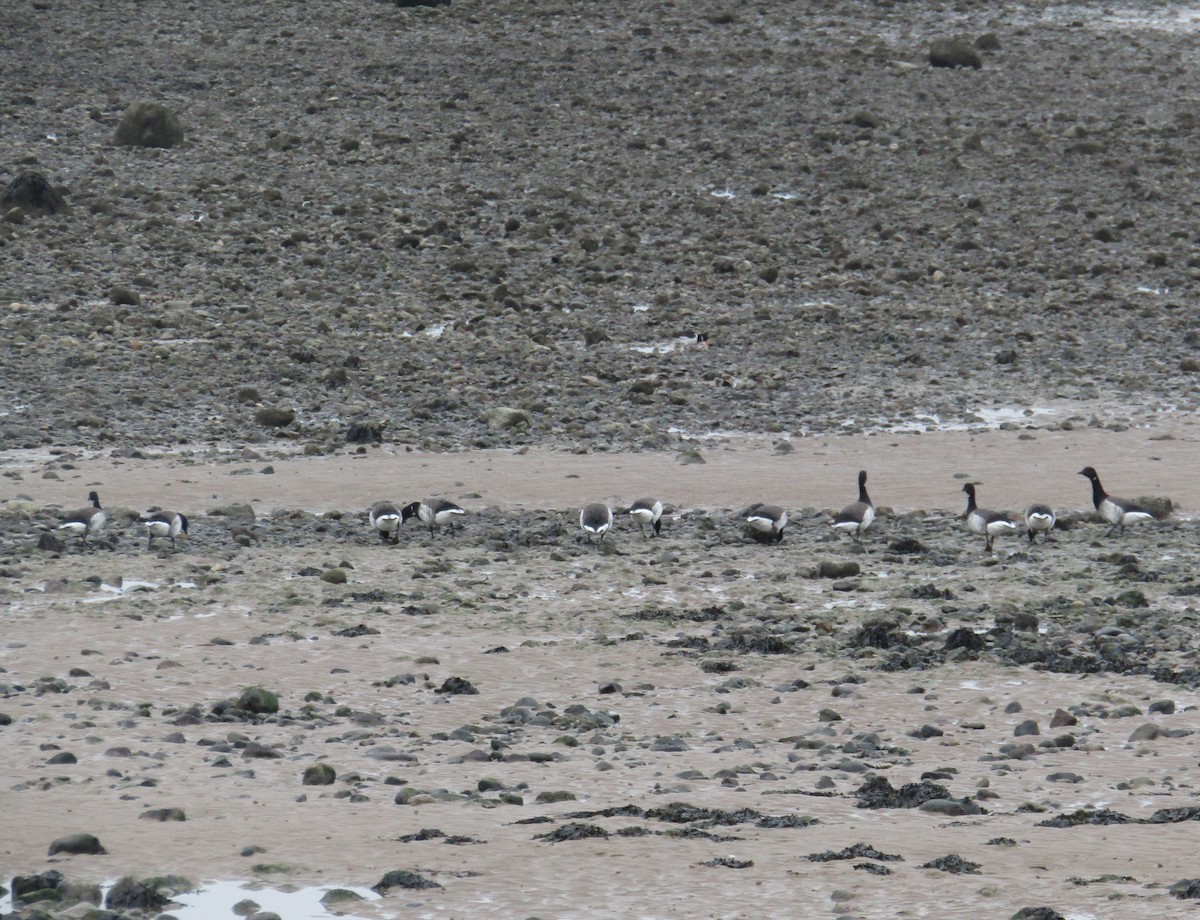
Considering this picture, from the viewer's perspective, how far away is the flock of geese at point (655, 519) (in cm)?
1538

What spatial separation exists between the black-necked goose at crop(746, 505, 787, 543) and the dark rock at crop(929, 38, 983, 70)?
2971cm

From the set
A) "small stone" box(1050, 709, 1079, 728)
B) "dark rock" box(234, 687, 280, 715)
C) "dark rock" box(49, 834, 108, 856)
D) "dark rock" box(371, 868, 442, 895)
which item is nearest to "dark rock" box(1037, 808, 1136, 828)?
"small stone" box(1050, 709, 1079, 728)

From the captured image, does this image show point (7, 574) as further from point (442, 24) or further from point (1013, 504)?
point (442, 24)

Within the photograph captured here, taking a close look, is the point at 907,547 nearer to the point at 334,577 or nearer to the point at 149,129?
the point at 334,577

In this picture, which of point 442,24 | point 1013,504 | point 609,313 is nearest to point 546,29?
point 442,24

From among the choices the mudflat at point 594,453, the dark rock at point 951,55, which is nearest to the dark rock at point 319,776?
the mudflat at point 594,453

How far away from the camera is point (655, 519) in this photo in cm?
1625

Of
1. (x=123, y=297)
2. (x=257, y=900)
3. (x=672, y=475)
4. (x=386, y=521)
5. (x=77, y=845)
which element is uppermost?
(x=123, y=297)

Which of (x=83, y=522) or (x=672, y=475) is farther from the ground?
(x=672, y=475)

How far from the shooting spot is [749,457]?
2033 centimetres

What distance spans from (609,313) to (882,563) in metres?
12.5

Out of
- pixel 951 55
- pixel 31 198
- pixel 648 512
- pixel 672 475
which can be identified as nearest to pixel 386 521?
pixel 648 512

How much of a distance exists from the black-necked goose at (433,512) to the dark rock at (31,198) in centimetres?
1659

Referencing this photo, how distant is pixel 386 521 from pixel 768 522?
11.2ft
